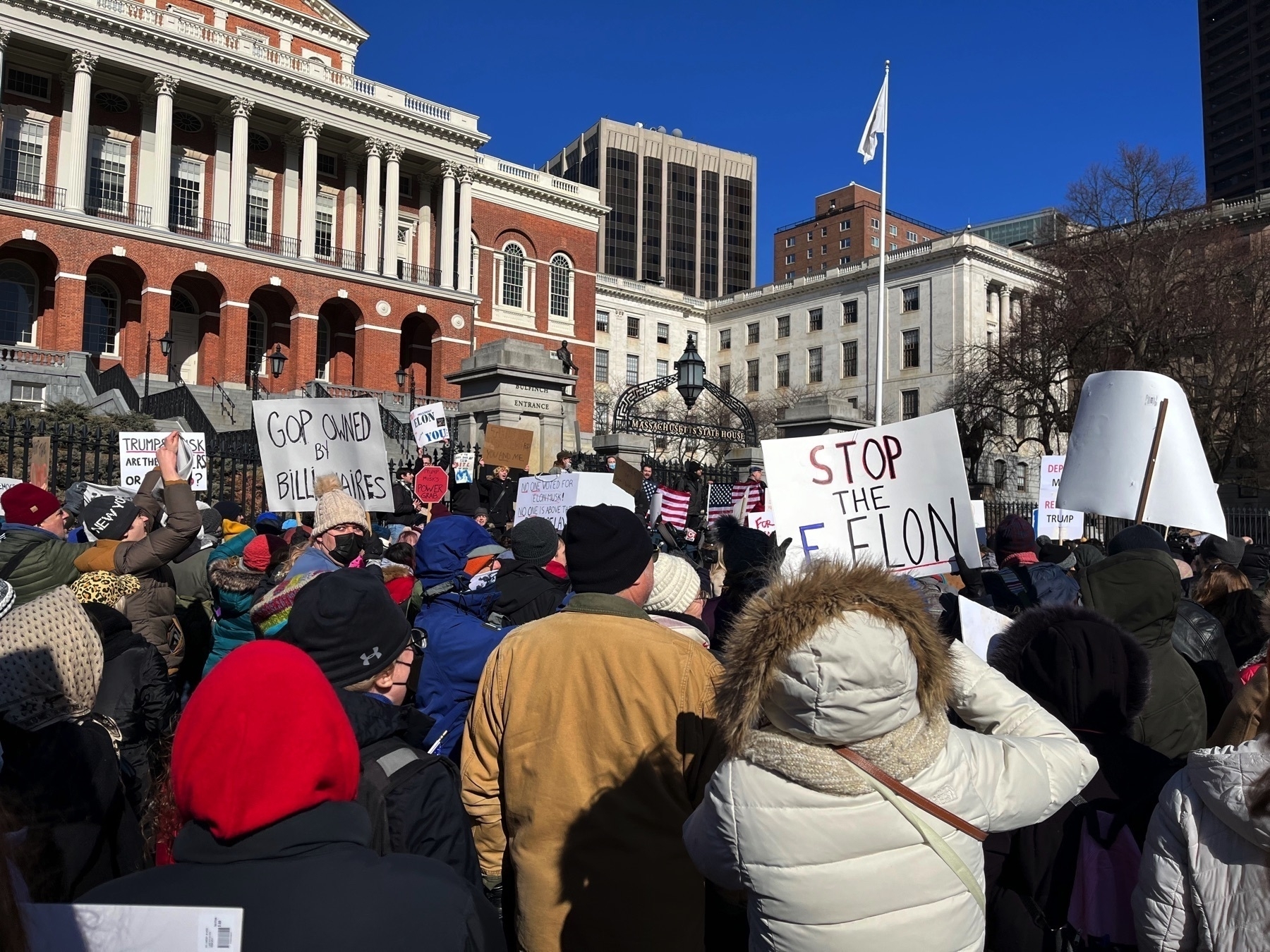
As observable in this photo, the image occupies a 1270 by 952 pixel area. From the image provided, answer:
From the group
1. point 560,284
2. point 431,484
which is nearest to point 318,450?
point 431,484

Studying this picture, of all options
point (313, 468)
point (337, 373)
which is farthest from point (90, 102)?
point (313, 468)

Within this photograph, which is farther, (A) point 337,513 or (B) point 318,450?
(B) point 318,450

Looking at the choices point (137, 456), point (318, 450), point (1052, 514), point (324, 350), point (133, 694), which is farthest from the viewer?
point (324, 350)

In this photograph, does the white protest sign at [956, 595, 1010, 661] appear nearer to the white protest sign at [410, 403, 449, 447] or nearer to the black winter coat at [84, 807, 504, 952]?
the black winter coat at [84, 807, 504, 952]

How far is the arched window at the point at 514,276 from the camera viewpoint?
51719mm

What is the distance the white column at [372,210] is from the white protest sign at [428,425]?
Result: 109 feet

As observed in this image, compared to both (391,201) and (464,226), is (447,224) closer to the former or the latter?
(464,226)

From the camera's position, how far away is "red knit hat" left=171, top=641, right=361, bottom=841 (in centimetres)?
165

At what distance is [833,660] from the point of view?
6.61ft

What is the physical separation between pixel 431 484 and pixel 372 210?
125 ft

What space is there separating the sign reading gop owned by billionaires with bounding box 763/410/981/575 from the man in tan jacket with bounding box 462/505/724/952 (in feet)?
8.40

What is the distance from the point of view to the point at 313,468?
25.6 feet

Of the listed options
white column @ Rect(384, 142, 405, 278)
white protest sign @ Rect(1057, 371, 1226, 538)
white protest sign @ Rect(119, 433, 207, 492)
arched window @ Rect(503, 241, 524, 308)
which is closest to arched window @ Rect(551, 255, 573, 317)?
arched window @ Rect(503, 241, 524, 308)

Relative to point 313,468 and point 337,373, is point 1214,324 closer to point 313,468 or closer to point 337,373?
point 313,468
